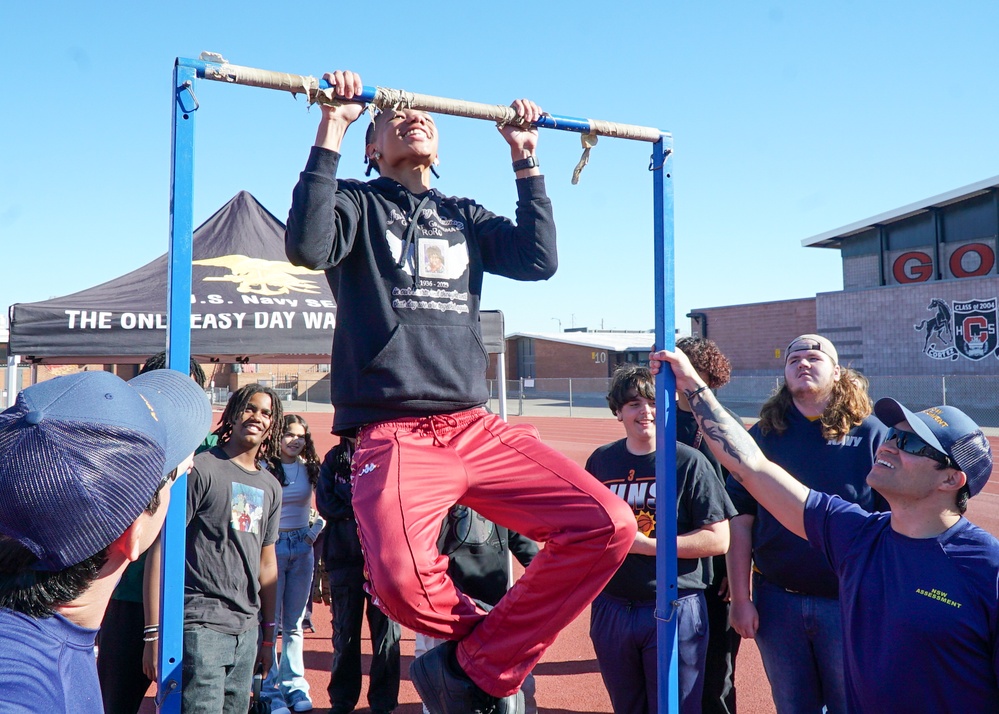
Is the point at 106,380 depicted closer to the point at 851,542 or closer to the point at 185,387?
the point at 185,387

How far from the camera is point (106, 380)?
1347 millimetres

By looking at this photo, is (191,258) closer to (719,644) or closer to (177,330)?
(177,330)

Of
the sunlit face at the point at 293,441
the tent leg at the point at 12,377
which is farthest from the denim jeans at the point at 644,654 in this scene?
the tent leg at the point at 12,377

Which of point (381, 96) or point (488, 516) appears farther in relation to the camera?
point (488, 516)

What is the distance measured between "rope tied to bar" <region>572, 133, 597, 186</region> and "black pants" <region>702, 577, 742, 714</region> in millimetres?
1934

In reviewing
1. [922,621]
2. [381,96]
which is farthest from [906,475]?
[381,96]

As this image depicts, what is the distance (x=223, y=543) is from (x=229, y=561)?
0.27 feet

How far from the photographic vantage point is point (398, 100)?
2.42 metres

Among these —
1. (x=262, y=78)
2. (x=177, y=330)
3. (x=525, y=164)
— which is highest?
(x=262, y=78)

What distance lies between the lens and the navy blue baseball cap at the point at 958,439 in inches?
84.9

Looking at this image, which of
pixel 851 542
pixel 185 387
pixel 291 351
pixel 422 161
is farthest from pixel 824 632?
pixel 291 351

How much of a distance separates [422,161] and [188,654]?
213 centimetres

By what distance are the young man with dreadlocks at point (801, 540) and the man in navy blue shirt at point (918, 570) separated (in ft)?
2.16

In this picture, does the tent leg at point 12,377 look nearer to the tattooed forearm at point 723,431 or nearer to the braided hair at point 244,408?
the braided hair at point 244,408
